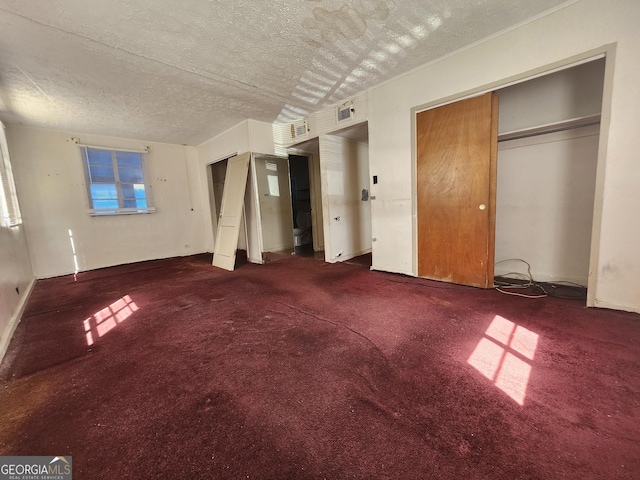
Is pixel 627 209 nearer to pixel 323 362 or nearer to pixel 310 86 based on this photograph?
pixel 323 362

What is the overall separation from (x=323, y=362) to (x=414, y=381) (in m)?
0.61

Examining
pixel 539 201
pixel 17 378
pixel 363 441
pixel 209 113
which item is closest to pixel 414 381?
pixel 363 441

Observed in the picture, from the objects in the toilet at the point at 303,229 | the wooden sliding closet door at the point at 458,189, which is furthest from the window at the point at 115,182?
the wooden sliding closet door at the point at 458,189

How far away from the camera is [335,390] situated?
152 cm

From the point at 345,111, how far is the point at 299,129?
112cm

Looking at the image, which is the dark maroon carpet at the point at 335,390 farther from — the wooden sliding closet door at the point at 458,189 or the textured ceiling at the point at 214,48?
the textured ceiling at the point at 214,48

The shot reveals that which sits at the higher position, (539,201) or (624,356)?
(539,201)

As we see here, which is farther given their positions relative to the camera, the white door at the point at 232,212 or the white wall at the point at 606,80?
the white door at the point at 232,212

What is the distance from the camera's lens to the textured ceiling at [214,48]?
7.23 feet

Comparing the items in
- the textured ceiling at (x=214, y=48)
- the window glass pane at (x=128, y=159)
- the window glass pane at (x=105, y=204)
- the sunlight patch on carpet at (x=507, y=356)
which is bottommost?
the sunlight patch on carpet at (x=507, y=356)

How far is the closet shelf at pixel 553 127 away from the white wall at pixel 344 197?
251cm

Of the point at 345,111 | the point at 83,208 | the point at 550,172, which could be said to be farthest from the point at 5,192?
the point at 550,172

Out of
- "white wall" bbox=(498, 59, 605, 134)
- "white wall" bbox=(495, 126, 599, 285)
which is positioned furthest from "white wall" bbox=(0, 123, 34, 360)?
"white wall" bbox=(498, 59, 605, 134)

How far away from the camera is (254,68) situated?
3113 millimetres
